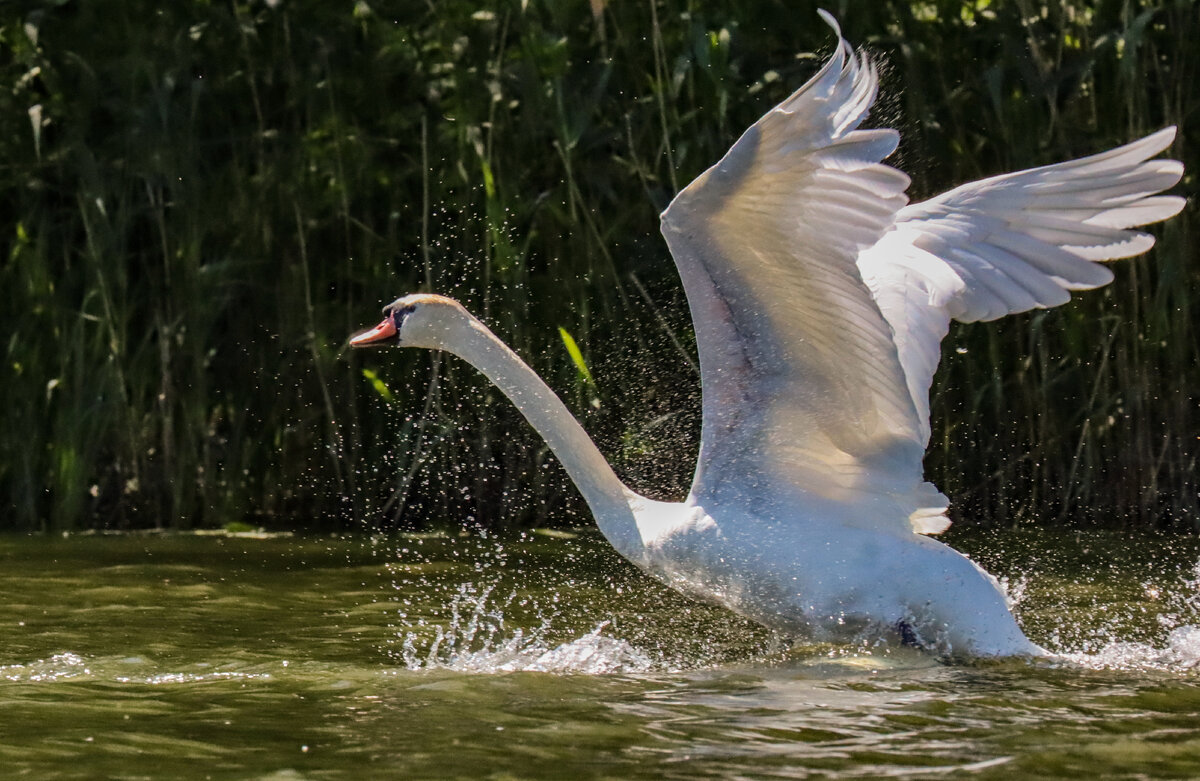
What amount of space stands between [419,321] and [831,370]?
4.23 ft

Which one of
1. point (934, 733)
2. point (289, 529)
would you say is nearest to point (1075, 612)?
point (934, 733)

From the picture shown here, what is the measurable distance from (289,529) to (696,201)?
4.05 metres

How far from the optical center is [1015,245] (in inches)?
207

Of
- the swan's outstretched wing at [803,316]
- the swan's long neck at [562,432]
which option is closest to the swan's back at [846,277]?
the swan's outstretched wing at [803,316]

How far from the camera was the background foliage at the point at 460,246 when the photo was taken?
7.75 m

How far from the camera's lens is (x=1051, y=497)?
25.5ft

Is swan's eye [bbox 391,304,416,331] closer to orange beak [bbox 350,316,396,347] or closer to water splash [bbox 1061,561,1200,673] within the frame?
orange beak [bbox 350,316,396,347]

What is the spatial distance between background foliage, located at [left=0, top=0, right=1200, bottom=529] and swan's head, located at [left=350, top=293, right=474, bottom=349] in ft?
7.43

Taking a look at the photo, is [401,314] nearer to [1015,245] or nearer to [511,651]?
[511,651]

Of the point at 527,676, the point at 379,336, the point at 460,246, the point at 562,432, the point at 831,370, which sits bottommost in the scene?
the point at 527,676

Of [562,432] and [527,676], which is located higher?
[562,432]

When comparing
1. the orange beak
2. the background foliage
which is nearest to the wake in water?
the orange beak

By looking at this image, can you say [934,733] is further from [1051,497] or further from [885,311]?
[1051,497]

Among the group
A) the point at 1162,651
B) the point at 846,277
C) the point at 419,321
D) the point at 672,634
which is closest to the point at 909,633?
the point at 1162,651
